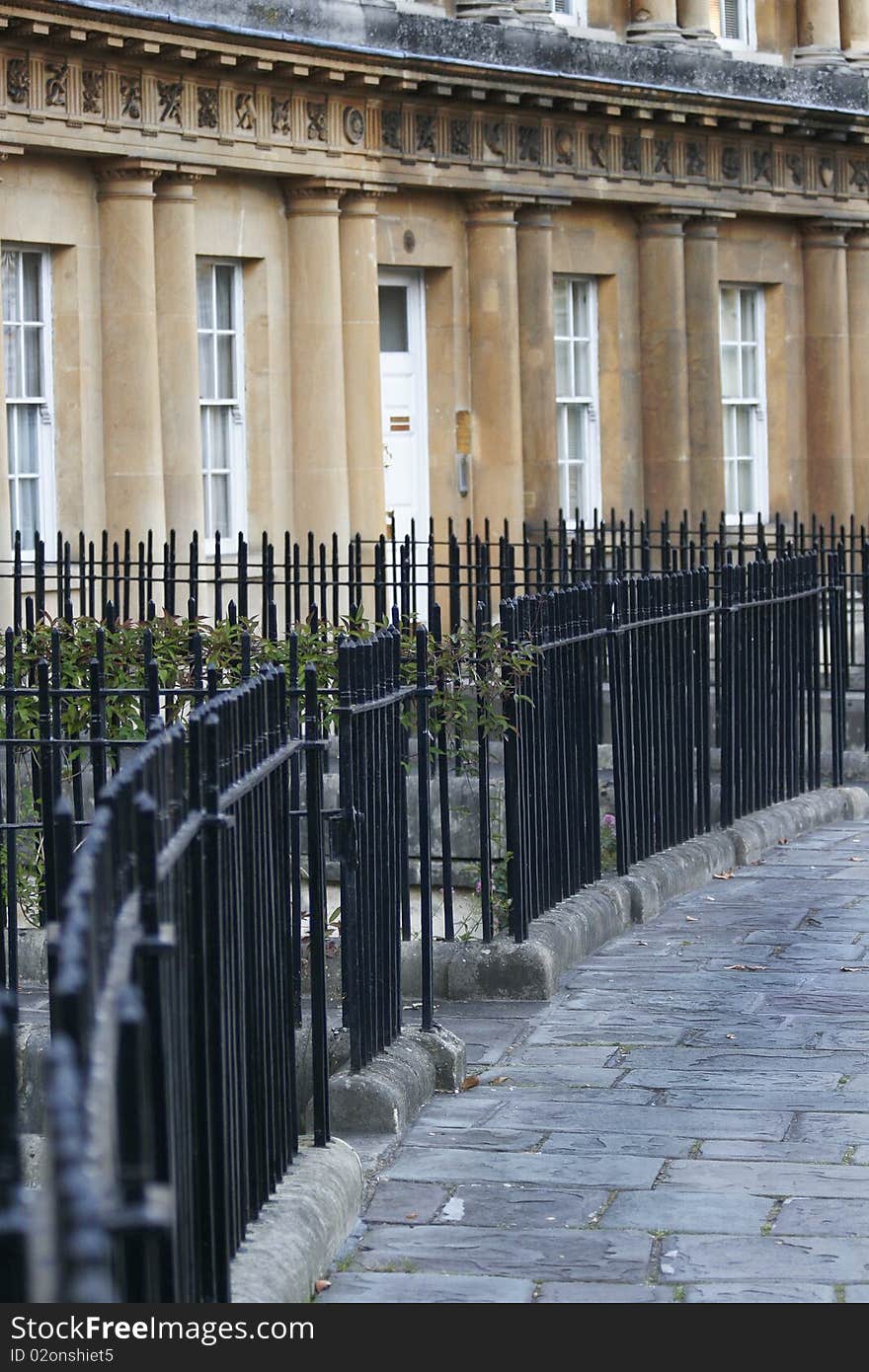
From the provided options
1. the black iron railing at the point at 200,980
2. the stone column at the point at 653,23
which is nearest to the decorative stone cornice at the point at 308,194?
the stone column at the point at 653,23

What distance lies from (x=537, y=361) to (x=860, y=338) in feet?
17.2

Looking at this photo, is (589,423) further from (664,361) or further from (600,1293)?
(600,1293)

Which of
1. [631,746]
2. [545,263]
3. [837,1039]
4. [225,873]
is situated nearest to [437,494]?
[545,263]

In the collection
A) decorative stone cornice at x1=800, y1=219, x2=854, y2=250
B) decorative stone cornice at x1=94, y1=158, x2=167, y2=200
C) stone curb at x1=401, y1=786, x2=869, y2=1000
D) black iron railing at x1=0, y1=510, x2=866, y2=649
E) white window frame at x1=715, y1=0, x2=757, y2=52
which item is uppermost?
white window frame at x1=715, y1=0, x2=757, y2=52

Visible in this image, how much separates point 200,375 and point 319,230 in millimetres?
1511

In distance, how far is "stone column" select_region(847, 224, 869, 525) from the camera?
986 inches

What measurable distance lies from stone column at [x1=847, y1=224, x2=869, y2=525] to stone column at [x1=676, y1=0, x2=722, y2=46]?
310 centimetres

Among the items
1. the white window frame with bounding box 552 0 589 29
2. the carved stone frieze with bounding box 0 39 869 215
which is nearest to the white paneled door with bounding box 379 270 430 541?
the carved stone frieze with bounding box 0 39 869 215

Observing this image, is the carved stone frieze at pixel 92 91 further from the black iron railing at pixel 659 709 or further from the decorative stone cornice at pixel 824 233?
the decorative stone cornice at pixel 824 233

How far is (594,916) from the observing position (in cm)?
961

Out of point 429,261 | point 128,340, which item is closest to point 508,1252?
point 128,340

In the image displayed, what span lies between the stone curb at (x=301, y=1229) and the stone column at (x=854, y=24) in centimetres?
2080

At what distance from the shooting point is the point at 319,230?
1905 centimetres

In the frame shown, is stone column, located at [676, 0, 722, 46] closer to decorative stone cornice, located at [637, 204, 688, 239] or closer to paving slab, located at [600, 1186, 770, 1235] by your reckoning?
decorative stone cornice, located at [637, 204, 688, 239]
